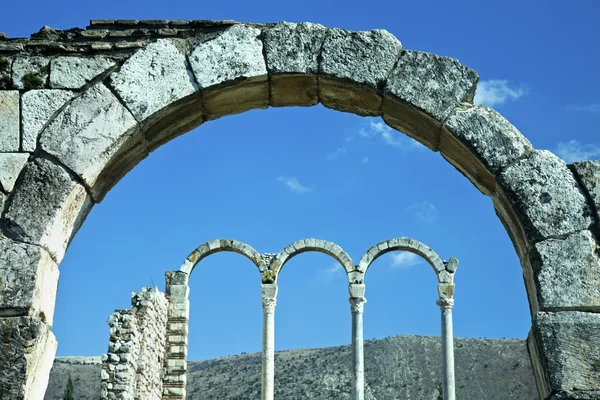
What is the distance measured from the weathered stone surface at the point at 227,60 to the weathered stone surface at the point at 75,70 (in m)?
0.65

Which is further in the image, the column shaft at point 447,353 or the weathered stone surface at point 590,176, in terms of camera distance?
the column shaft at point 447,353

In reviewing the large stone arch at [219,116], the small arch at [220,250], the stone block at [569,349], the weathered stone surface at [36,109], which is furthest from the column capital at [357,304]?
the weathered stone surface at [36,109]

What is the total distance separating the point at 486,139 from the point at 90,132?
112 inches

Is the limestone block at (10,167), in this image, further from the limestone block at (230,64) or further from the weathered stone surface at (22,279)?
the limestone block at (230,64)

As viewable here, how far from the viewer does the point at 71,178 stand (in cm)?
607

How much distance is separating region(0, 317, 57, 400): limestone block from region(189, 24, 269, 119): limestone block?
2.08m

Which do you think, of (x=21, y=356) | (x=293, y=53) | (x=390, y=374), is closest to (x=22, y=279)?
(x=21, y=356)

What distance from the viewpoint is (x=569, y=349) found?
5.69 m

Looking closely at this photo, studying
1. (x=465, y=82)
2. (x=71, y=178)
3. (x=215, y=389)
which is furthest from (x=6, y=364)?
(x=215, y=389)

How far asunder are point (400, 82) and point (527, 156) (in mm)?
1063

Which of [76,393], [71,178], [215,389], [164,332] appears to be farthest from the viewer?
[76,393]

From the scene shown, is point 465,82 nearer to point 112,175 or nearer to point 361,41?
point 361,41

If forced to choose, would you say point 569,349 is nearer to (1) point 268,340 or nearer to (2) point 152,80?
(2) point 152,80

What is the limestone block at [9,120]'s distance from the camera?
20.1ft
